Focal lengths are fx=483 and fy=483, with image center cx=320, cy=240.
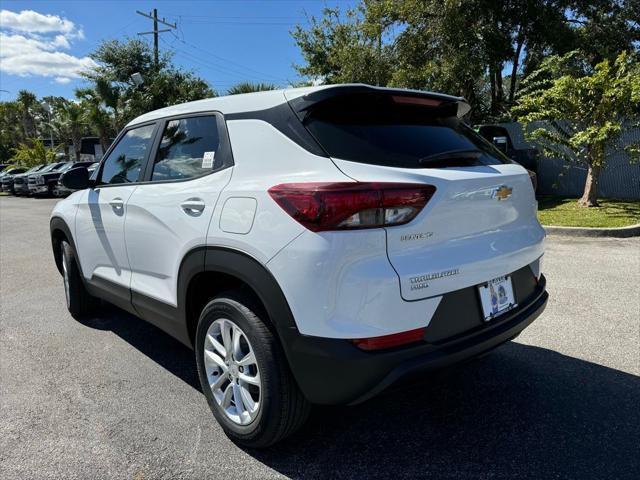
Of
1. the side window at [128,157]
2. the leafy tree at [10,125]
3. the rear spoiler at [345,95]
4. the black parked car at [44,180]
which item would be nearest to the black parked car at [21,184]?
the black parked car at [44,180]

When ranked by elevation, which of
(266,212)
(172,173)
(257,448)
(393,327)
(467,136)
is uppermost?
(467,136)

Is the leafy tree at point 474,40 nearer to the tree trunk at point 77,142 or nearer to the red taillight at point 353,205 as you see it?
the red taillight at point 353,205

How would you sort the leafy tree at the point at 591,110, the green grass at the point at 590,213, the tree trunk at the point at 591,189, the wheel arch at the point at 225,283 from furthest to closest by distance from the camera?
the tree trunk at the point at 591,189
the leafy tree at the point at 591,110
the green grass at the point at 590,213
the wheel arch at the point at 225,283

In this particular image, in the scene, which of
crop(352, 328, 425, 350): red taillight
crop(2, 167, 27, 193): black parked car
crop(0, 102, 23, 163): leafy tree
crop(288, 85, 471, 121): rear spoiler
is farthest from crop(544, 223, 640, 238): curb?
crop(0, 102, 23, 163): leafy tree

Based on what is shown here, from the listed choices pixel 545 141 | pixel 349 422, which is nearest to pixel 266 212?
pixel 349 422

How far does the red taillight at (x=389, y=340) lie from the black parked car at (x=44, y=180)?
2427 centimetres

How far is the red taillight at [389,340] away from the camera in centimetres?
202

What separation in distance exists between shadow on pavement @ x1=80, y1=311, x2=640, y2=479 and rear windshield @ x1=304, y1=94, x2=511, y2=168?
1.05 metres

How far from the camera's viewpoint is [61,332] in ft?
14.2

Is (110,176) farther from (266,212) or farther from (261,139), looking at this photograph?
(266,212)

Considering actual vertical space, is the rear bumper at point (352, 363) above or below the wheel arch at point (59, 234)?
below

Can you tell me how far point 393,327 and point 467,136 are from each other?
143 cm

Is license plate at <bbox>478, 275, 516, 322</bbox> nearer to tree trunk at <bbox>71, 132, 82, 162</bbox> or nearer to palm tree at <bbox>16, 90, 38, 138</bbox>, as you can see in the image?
tree trunk at <bbox>71, 132, 82, 162</bbox>

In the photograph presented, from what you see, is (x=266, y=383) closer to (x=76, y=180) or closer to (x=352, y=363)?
(x=352, y=363)
